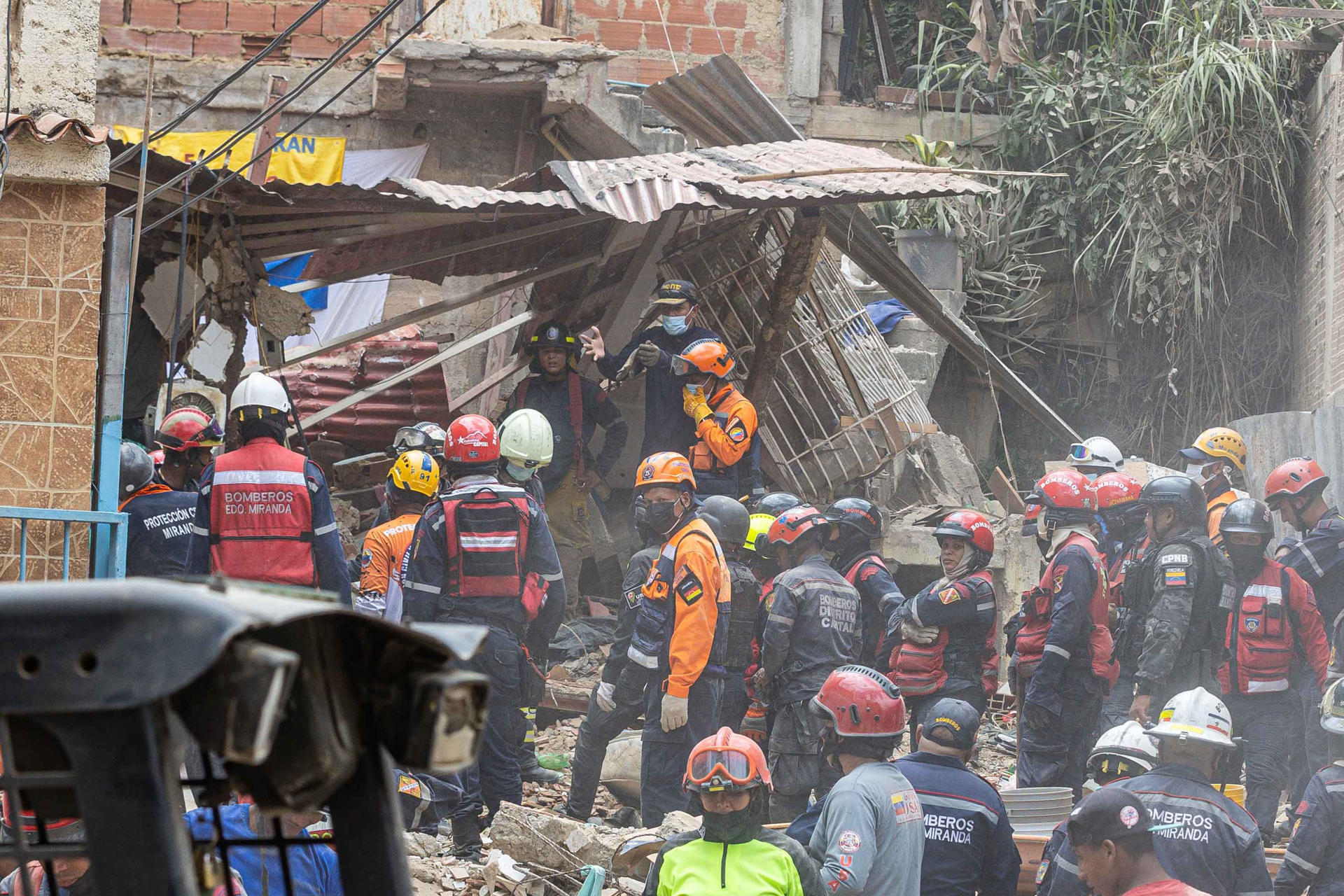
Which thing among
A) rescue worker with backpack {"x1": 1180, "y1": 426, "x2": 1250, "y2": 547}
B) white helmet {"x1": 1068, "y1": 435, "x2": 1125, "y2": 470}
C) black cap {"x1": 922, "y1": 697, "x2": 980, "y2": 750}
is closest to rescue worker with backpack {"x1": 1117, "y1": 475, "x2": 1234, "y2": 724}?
white helmet {"x1": 1068, "y1": 435, "x2": 1125, "y2": 470}

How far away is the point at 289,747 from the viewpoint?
1.60 metres

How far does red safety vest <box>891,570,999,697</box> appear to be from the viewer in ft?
28.9

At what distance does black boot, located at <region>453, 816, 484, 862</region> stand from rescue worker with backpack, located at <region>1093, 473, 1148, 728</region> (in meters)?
4.00

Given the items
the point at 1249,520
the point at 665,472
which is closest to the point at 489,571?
the point at 665,472

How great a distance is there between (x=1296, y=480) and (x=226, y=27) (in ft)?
32.3

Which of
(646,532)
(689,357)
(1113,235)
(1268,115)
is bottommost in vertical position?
(646,532)

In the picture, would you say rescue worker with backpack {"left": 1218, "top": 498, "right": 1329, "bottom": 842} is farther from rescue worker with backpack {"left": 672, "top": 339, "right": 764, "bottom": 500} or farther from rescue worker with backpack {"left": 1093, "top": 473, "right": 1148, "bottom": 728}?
rescue worker with backpack {"left": 672, "top": 339, "right": 764, "bottom": 500}

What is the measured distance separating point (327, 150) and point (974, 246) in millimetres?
7118

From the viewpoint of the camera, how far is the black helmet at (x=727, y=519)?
9031 mm

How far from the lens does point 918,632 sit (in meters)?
8.86

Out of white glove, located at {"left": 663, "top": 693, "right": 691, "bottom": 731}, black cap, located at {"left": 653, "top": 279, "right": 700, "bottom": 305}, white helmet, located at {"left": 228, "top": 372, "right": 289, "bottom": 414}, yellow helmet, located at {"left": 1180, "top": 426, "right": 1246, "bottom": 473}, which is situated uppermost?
black cap, located at {"left": 653, "top": 279, "right": 700, "bottom": 305}

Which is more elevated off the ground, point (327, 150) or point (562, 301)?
point (327, 150)

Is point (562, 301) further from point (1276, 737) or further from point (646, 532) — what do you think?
point (1276, 737)

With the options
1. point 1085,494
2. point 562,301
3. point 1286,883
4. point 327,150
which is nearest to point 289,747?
point 1286,883
